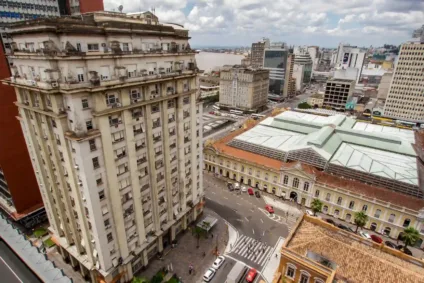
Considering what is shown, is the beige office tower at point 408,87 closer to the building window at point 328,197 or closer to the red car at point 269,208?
the building window at point 328,197

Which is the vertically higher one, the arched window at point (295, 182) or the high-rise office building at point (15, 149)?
the high-rise office building at point (15, 149)

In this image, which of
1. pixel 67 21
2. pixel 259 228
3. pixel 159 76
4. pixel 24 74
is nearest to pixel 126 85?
pixel 159 76

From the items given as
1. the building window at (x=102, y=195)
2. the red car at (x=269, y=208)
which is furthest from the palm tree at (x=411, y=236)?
the building window at (x=102, y=195)

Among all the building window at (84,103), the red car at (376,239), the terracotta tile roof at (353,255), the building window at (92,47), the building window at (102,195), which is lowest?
the red car at (376,239)

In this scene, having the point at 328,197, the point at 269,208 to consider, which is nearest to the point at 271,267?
the point at 269,208

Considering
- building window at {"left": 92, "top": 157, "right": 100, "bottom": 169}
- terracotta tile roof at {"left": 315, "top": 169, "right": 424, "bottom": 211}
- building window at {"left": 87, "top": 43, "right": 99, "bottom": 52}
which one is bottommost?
terracotta tile roof at {"left": 315, "top": 169, "right": 424, "bottom": 211}

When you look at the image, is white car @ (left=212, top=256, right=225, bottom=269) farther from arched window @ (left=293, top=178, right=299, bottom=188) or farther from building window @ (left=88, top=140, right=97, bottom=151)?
building window @ (left=88, top=140, right=97, bottom=151)

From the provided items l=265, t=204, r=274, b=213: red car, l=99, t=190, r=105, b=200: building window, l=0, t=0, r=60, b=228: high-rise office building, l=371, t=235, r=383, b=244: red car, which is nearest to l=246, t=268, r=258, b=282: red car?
l=265, t=204, r=274, b=213: red car
